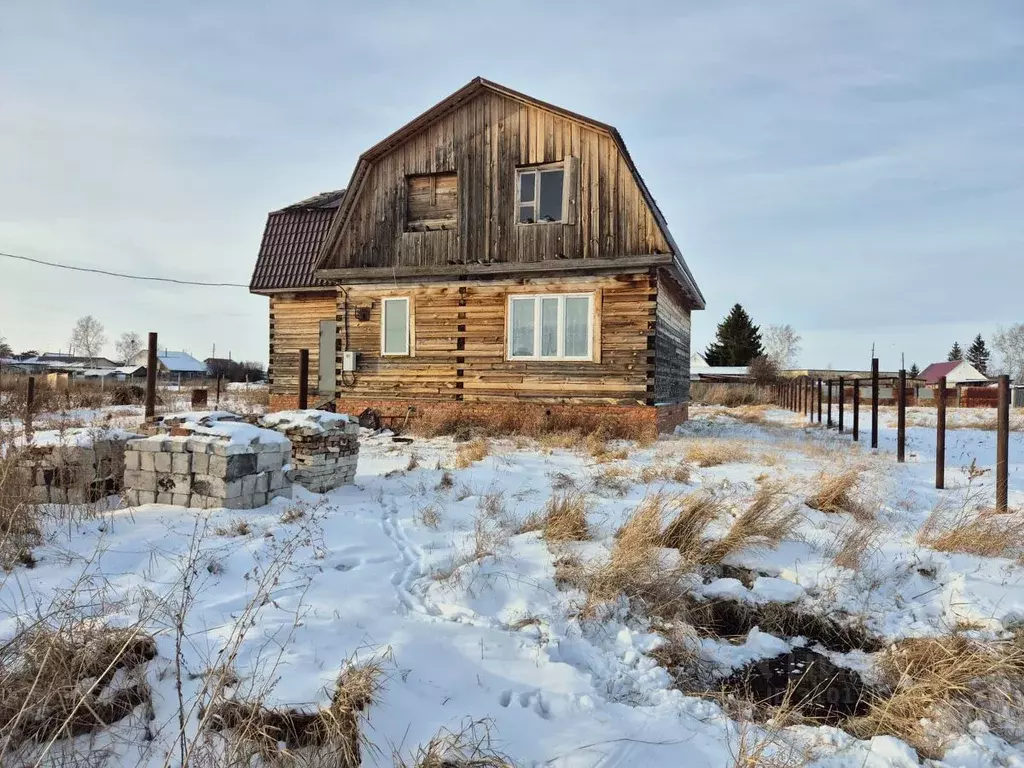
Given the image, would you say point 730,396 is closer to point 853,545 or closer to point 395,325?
point 395,325

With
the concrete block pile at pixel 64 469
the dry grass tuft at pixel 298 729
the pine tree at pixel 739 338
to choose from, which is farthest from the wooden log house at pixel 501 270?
the pine tree at pixel 739 338

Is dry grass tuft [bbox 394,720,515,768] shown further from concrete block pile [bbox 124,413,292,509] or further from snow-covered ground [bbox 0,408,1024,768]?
concrete block pile [bbox 124,413,292,509]

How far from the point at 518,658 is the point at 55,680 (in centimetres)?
229

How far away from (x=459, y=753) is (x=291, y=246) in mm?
18000

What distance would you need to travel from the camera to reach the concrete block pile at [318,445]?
23.2 ft

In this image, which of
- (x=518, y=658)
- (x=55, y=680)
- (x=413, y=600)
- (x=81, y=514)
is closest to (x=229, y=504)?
(x=81, y=514)

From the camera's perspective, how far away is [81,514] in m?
5.52

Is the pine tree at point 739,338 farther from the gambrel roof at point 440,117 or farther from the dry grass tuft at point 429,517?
the dry grass tuft at point 429,517

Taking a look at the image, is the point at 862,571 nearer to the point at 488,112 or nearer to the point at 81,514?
the point at 81,514

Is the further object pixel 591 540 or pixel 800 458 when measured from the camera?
pixel 800 458

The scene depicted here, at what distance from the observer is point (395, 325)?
14.3m

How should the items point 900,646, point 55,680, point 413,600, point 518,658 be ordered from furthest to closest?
point 413,600, point 900,646, point 518,658, point 55,680

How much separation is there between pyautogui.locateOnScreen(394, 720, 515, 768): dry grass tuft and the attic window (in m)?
11.9

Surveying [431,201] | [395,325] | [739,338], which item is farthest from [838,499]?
[739,338]
